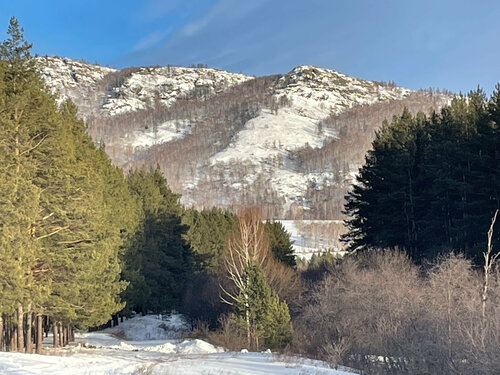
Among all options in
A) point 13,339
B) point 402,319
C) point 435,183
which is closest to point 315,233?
point 435,183

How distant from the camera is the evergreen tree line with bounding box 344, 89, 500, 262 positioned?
30.0 metres

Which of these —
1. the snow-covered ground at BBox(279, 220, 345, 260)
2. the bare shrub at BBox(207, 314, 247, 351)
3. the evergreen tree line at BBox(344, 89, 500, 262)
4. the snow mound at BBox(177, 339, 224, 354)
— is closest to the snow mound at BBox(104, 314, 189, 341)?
the bare shrub at BBox(207, 314, 247, 351)

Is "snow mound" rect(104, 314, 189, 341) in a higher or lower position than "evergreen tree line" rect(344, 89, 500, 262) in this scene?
lower

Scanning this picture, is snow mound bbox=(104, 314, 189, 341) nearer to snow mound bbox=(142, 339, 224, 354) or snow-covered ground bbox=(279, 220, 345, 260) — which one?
snow mound bbox=(142, 339, 224, 354)

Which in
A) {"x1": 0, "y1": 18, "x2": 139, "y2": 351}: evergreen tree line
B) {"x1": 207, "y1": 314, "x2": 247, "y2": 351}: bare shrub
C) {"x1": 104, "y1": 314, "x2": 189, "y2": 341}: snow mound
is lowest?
{"x1": 104, "y1": 314, "x2": 189, "y2": 341}: snow mound

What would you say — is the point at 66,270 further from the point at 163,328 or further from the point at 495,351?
the point at 163,328

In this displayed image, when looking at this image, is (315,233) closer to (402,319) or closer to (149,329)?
(149,329)

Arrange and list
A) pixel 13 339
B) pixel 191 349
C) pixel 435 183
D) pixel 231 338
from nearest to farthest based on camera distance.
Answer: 1. pixel 13 339
2. pixel 191 349
3. pixel 231 338
4. pixel 435 183

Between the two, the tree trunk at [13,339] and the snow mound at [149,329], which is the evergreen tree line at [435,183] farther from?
the tree trunk at [13,339]

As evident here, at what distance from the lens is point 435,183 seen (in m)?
34.1

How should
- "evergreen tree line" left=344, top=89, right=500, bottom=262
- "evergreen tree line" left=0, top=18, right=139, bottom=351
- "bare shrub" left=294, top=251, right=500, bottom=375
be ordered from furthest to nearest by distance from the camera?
"evergreen tree line" left=344, top=89, right=500, bottom=262, "evergreen tree line" left=0, top=18, right=139, bottom=351, "bare shrub" left=294, top=251, right=500, bottom=375

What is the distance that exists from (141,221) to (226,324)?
15511 millimetres

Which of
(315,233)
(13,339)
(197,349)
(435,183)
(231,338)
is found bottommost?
(231,338)

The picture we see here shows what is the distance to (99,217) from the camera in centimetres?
2159
